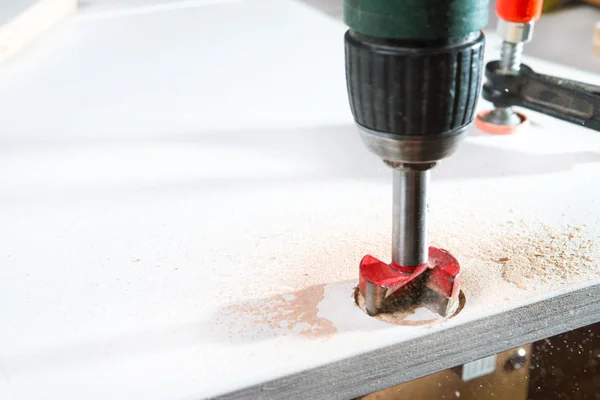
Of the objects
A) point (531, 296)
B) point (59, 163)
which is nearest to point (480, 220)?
point (531, 296)

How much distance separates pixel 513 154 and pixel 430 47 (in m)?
0.54

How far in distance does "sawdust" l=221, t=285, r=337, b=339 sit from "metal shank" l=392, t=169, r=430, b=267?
0.10m

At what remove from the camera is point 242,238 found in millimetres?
815

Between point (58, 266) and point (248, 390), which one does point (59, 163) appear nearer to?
point (58, 266)

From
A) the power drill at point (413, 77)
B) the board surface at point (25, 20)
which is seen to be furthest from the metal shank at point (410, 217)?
the board surface at point (25, 20)

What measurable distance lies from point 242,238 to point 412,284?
0.79 feet

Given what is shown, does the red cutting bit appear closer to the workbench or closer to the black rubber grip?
the workbench

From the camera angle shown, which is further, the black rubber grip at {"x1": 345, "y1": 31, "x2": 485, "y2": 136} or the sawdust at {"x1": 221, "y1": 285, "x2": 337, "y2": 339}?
the sawdust at {"x1": 221, "y1": 285, "x2": 337, "y2": 339}

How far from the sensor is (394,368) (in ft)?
2.08

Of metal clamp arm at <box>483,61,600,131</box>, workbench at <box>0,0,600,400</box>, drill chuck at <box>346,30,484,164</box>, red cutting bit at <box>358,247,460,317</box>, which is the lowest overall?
workbench at <box>0,0,600,400</box>

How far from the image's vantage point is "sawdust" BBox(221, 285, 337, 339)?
651mm

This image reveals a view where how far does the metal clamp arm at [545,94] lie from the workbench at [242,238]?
7cm

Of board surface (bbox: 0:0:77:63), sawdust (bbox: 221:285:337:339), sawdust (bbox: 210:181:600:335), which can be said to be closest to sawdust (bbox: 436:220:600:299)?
sawdust (bbox: 210:181:600:335)

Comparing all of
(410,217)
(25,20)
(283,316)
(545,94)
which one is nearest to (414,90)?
(410,217)
